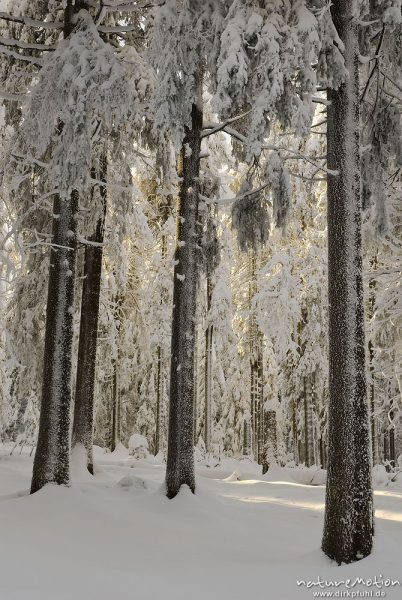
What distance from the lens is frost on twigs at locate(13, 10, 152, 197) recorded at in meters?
7.84

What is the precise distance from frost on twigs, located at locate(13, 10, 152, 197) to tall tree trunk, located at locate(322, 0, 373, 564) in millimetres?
3339

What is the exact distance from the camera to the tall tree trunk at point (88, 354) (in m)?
10.6

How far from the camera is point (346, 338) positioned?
577cm

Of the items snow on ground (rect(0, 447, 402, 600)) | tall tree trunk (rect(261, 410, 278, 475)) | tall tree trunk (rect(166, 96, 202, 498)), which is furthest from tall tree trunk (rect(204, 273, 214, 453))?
tall tree trunk (rect(166, 96, 202, 498))

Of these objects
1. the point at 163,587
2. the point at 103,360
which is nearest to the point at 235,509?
the point at 163,587

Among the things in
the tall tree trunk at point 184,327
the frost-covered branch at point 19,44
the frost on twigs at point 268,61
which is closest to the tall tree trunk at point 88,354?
the tall tree trunk at point 184,327

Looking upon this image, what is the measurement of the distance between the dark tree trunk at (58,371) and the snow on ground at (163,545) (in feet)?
1.27

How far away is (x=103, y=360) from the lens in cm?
1830

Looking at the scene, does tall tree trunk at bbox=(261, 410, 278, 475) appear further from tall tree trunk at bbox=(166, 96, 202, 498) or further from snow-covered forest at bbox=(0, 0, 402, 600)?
tall tree trunk at bbox=(166, 96, 202, 498)

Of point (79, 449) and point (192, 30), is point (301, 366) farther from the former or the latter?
point (192, 30)

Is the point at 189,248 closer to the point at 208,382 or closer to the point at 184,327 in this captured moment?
→ the point at 184,327

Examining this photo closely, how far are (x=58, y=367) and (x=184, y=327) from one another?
6.83 ft

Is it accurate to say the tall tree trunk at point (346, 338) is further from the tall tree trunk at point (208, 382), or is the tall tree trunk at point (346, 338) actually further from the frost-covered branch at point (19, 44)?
the tall tree trunk at point (208, 382)

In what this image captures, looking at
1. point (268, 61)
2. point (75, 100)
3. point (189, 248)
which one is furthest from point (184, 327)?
point (268, 61)
